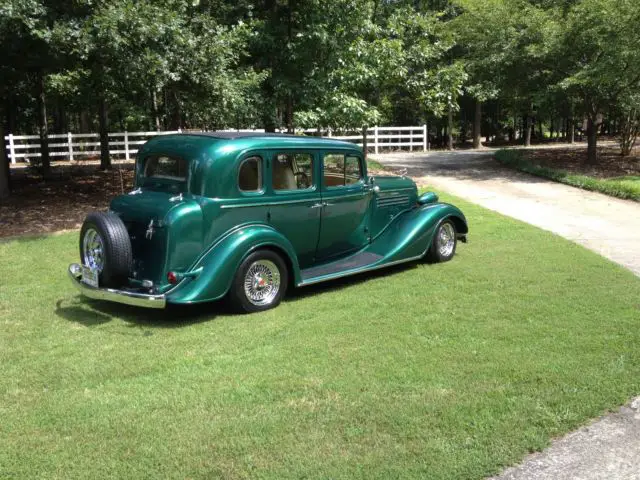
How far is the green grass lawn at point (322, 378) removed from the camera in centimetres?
349

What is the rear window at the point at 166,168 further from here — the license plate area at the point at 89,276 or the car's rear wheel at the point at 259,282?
→ the license plate area at the point at 89,276

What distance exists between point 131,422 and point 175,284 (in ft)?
6.21

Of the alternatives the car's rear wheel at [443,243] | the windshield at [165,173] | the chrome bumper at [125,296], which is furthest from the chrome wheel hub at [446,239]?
the chrome bumper at [125,296]

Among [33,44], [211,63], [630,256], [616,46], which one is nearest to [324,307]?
[630,256]

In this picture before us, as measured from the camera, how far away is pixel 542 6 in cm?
1934

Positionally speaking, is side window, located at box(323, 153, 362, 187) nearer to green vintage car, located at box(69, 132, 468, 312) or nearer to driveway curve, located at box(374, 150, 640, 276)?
green vintage car, located at box(69, 132, 468, 312)

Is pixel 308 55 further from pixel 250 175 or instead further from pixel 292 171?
pixel 250 175

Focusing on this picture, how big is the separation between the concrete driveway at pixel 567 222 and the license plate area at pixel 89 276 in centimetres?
399

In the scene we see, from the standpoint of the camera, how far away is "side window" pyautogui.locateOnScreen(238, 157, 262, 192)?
6.11 m

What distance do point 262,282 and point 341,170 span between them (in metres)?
1.79

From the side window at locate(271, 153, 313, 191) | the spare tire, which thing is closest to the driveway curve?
the side window at locate(271, 153, 313, 191)

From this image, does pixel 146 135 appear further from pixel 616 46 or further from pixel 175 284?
pixel 175 284

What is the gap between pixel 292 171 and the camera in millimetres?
6617

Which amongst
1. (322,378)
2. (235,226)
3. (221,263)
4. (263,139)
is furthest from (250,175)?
(322,378)
